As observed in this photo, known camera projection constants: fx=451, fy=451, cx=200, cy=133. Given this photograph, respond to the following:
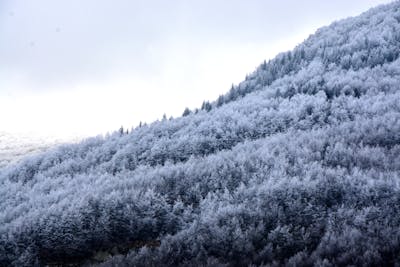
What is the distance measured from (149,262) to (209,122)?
13.5 m

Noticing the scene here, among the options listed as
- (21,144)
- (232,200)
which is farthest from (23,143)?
(232,200)

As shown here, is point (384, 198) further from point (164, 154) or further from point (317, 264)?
point (164, 154)

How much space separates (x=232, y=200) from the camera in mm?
8703

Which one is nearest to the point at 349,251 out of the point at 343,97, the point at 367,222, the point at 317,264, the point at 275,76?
the point at 317,264

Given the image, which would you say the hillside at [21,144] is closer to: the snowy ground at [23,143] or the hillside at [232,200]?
the snowy ground at [23,143]

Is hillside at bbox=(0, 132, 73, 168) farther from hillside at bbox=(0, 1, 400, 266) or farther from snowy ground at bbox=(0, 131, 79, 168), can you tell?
hillside at bbox=(0, 1, 400, 266)

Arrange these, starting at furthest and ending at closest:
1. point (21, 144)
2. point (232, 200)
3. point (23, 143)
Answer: point (23, 143) → point (21, 144) → point (232, 200)

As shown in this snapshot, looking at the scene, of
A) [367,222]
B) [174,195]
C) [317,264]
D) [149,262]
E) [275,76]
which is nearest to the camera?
[317,264]

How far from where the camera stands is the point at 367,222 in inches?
279

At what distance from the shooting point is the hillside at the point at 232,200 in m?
6.65

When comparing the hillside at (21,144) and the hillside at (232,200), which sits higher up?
the hillside at (232,200)

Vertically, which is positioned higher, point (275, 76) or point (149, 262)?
point (275, 76)

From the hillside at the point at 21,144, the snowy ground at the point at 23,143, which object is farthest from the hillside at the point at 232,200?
the snowy ground at the point at 23,143

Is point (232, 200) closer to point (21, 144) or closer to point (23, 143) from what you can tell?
point (21, 144)
